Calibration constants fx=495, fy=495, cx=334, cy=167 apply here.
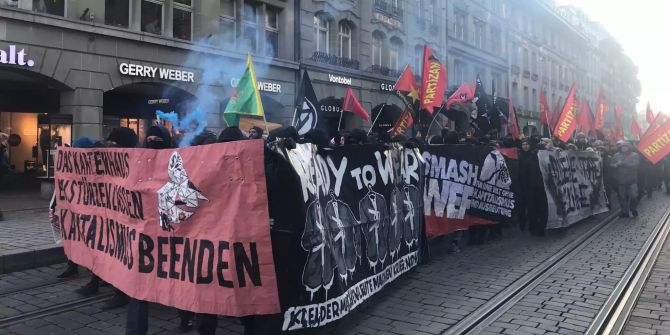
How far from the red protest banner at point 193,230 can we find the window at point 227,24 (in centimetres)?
1215

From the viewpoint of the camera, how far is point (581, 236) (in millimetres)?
9070

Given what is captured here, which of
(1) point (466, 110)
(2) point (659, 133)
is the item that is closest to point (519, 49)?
(1) point (466, 110)

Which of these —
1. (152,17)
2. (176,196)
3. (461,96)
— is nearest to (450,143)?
(176,196)

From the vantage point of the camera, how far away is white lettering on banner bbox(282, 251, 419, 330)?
3.73 m

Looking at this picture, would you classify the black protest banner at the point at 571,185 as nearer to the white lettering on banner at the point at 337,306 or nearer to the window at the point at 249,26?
the white lettering on banner at the point at 337,306

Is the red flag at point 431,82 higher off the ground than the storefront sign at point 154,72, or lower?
lower

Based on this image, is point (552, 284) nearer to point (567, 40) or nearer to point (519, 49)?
point (519, 49)

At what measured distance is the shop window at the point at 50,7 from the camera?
40.0ft

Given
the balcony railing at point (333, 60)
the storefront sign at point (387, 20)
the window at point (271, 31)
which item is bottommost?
Answer: the balcony railing at point (333, 60)

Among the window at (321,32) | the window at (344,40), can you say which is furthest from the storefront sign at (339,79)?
the window at (321,32)

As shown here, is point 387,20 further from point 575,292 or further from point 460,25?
point 575,292

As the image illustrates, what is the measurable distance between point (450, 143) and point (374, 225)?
4029 mm

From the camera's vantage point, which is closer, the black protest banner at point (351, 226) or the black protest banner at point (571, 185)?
the black protest banner at point (351, 226)

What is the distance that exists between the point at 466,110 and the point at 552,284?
73.1 feet
